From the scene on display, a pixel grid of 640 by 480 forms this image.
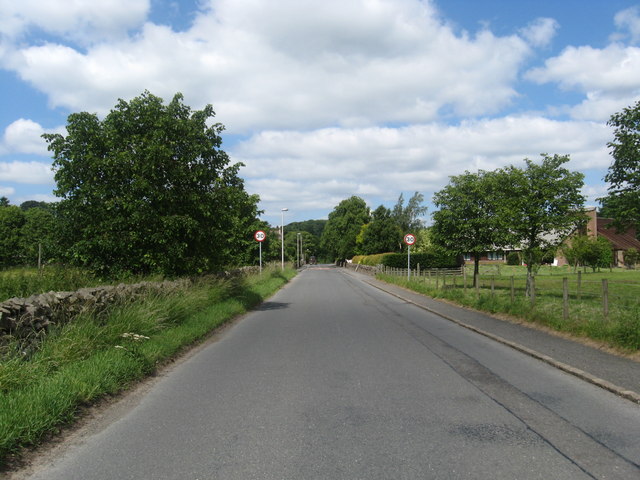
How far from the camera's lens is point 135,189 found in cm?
1435

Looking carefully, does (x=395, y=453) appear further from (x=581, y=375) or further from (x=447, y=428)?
(x=581, y=375)

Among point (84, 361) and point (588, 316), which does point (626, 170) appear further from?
point (84, 361)

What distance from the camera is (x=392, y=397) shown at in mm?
6043

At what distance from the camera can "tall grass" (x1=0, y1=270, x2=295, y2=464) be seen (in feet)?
15.8

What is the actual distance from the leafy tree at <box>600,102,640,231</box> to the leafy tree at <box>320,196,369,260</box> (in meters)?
83.2

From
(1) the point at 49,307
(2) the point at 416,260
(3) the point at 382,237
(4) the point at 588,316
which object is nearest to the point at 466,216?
(4) the point at 588,316

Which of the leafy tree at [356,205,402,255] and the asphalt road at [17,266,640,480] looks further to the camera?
the leafy tree at [356,205,402,255]

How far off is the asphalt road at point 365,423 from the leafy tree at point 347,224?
305 ft

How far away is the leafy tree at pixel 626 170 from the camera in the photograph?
1638 cm

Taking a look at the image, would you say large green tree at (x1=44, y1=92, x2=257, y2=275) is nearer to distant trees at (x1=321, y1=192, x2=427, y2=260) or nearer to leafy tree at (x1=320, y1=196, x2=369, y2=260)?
distant trees at (x1=321, y1=192, x2=427, y2=260)

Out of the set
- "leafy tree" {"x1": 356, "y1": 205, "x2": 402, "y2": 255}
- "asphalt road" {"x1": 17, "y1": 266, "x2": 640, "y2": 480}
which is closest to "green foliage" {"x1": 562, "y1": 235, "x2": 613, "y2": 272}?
"leafy tree" {"x1": 356, "y1": 205, "x2": 402, "y2": 255}

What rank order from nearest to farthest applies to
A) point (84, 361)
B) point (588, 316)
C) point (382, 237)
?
point (84, 361) → point (588, 316) → point (382, 237)

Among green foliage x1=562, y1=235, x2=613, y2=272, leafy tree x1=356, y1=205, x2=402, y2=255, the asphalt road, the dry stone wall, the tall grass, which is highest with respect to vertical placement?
leafy tree x1=356, y1=205, x2=402, y2=255

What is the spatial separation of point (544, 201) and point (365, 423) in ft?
48.9
